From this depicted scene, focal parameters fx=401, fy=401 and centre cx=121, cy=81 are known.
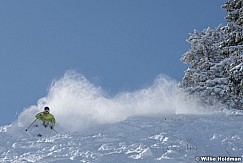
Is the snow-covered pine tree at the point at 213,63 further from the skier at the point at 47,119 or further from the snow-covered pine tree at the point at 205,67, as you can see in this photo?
the skier at the point at 47,119

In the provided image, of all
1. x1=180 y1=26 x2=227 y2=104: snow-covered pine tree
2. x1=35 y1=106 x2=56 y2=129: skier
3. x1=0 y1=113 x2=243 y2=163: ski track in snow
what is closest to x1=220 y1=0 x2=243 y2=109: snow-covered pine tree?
x1=0 y1=113 x2=243 y2=163: ski track in snow

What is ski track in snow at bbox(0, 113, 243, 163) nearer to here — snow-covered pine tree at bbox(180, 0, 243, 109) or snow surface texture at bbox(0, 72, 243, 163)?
snow surface texture at bbox(0, 72, 243, 163)

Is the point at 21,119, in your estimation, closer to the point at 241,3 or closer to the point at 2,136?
the point at 2,136

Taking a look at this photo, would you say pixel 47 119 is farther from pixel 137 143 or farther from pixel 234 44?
pixel 234 44

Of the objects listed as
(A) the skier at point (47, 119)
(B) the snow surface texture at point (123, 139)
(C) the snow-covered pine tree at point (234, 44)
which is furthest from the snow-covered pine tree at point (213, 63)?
(A) the skier at point (47, 119)

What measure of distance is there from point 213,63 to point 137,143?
1832 cm

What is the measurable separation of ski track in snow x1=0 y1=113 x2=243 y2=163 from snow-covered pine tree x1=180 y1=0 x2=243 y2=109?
16.6 feet

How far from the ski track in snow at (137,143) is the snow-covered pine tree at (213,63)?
5.05m

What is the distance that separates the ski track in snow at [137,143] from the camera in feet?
37.0

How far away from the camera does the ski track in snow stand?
11.3 m

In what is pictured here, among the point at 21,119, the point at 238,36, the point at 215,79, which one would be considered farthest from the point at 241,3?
the point at 21,119

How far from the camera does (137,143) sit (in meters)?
12.8

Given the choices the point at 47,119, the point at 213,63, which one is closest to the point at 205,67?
the point at 213,63

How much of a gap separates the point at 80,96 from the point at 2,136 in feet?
46.1
